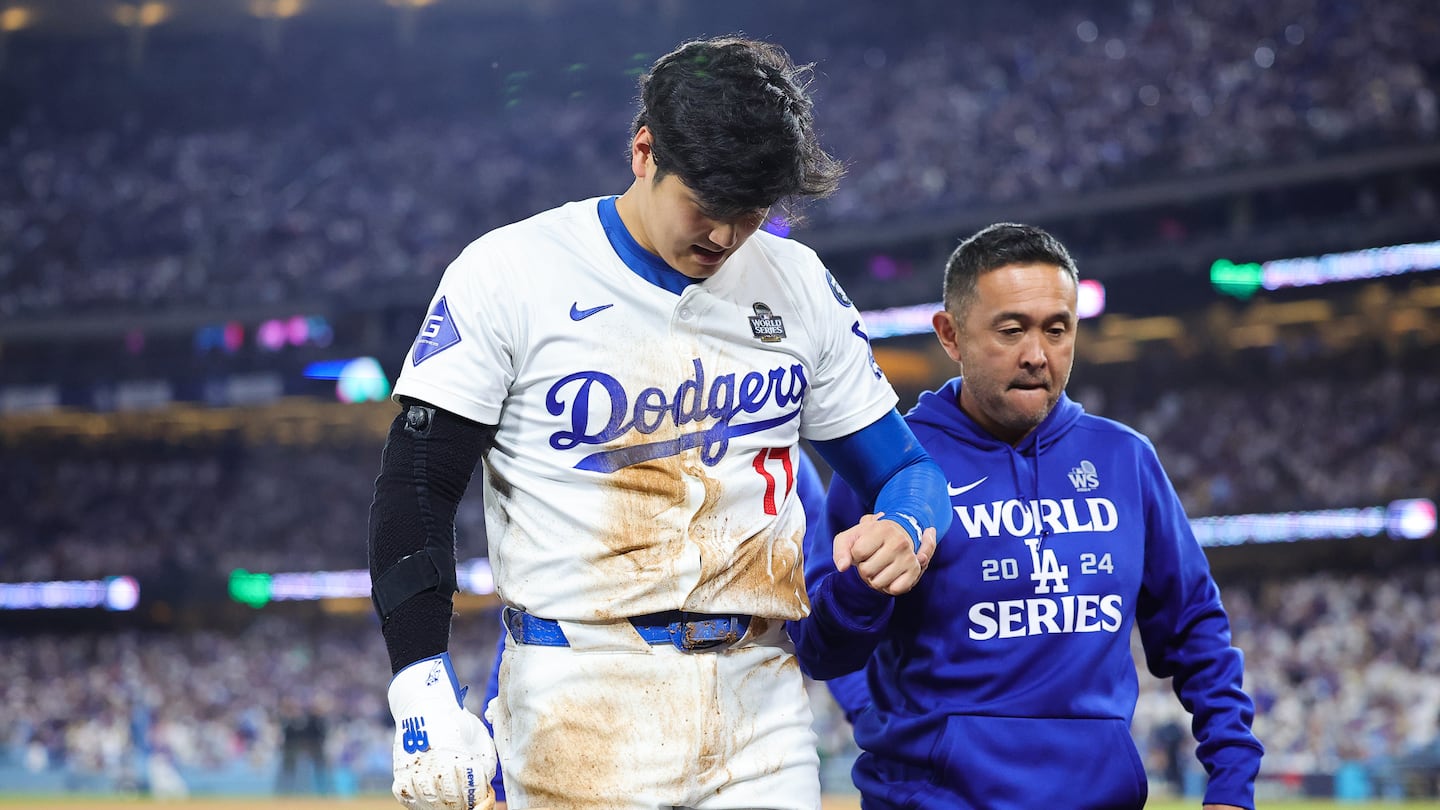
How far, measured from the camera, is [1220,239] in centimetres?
2588

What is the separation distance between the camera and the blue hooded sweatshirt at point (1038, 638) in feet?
10.9

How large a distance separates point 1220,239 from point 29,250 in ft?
90.8

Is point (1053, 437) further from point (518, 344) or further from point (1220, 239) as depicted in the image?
point (1220, 239)

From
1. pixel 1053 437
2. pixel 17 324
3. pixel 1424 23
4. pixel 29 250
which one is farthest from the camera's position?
pixel 29 250

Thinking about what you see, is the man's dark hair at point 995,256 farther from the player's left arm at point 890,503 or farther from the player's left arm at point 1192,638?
the player's left arm at point 890,503

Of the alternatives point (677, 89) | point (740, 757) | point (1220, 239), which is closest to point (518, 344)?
point (677, 89)

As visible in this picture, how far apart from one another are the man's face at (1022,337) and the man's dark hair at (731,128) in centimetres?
108

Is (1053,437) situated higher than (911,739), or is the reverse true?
(1053,437)

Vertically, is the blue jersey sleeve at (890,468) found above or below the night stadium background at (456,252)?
below

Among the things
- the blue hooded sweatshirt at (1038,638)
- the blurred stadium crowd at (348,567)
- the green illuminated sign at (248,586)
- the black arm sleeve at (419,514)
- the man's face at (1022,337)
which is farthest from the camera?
the green illuminated sign at (248,586)

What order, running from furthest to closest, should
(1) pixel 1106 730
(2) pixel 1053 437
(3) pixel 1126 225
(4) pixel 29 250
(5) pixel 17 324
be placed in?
(4) pixel 29 250 < (5) pixel 17 324 < (3) pixel 1126 225 < (2) pixel 1053 437 < (1) pixel 1106 730

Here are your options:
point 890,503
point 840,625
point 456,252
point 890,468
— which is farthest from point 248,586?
point 890,503

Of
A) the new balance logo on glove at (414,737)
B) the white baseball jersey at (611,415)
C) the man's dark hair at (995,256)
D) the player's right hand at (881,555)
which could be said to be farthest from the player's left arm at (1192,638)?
the new balance logo on glove at (414,737)

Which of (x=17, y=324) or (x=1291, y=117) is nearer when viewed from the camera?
(x=1291, y=117)
